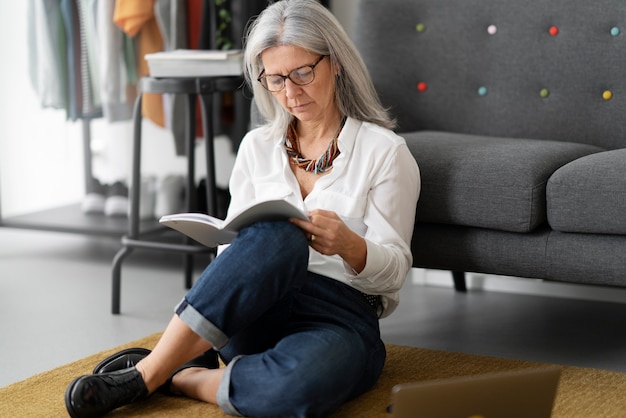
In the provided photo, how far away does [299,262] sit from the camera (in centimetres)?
173

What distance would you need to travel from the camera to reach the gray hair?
193cm

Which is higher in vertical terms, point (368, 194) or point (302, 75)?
point (302, 75)

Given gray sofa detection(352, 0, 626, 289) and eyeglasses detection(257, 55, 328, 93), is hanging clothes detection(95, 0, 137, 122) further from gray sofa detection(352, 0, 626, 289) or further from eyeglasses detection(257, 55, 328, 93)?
eyeglasses detection(257, 55, 328, 93)

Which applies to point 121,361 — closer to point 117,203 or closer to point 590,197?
point 590,197

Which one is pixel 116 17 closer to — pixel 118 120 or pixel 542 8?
pixel 118 120

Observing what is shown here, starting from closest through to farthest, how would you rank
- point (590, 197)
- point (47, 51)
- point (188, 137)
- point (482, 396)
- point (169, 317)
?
point (482, 396) → point (590, 197) → point (169, 317) → point (188, 137) → point (47, 51)

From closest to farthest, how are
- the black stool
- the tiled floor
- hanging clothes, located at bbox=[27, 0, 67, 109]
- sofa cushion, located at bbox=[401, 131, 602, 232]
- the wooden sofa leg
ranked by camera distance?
1. sofa cushion, located at bbox=[401, 131, 602, 232]
2. the tiled floor
3. the black stool
4. the wooden sofa leg
5. hanging clothes, located at bbox=[27, 0, 67, 109]

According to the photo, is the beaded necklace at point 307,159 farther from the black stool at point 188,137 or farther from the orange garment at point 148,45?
the orange garment at point 148,45

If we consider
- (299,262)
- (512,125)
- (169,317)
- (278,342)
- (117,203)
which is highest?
(512,125)

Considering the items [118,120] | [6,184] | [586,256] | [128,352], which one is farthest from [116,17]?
[586,256]

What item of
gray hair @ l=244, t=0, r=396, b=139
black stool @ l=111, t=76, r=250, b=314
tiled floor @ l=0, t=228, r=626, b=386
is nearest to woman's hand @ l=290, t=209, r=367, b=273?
gray hair @ l=244, t=0, r=396, b=139

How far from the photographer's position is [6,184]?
3812 millimetres

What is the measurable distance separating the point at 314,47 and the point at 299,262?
17.9 inches

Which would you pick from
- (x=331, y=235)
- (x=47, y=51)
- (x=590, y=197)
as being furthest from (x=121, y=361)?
(x=47, y=51)
